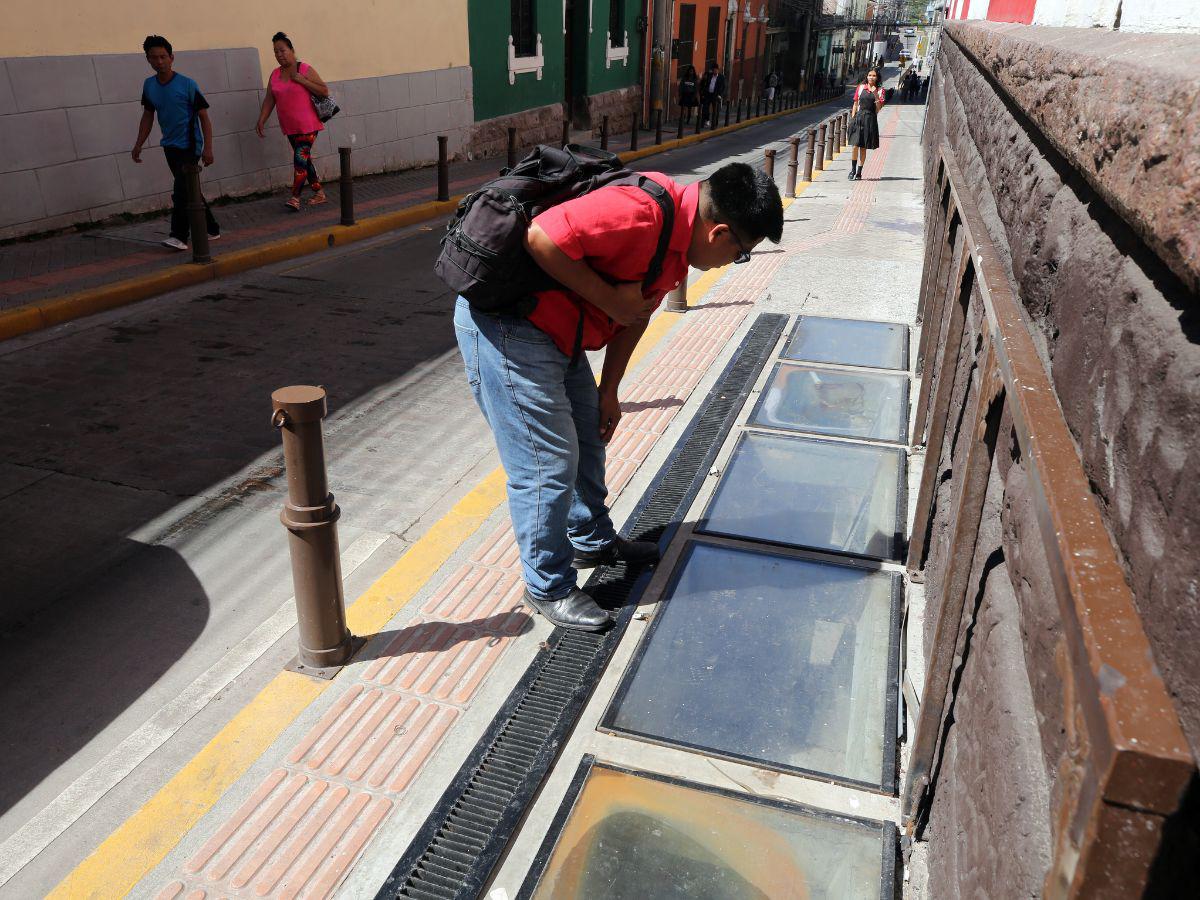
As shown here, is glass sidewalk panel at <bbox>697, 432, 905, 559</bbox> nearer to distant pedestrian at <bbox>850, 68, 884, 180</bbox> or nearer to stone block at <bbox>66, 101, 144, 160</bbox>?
stone block at <bbox>66, 101, 144, 160</bbox>

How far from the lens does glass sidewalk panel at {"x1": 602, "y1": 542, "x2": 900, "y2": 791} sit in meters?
3.03

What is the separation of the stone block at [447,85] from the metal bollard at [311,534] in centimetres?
1406

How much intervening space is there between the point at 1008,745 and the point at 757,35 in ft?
149

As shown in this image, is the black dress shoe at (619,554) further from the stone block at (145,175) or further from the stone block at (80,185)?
the stone block at (145,175)

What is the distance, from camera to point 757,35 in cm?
4269

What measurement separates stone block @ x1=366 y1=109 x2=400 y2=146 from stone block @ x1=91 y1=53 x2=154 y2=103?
4.37m

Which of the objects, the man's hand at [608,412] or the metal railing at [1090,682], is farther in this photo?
the man's hand at [608,412]

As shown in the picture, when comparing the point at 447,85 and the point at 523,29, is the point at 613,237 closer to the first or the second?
the point at 447,85

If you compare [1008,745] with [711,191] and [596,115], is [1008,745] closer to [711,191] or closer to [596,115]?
[711,191]

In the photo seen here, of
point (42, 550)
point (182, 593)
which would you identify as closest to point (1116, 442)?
point (182, 593)

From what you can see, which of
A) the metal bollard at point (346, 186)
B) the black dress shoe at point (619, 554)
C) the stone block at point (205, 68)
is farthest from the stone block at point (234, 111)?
the black dress shoe at point (619, 554)

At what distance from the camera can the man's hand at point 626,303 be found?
9.86ft

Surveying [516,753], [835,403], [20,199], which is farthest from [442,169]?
[516,753]

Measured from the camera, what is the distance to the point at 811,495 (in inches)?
181
